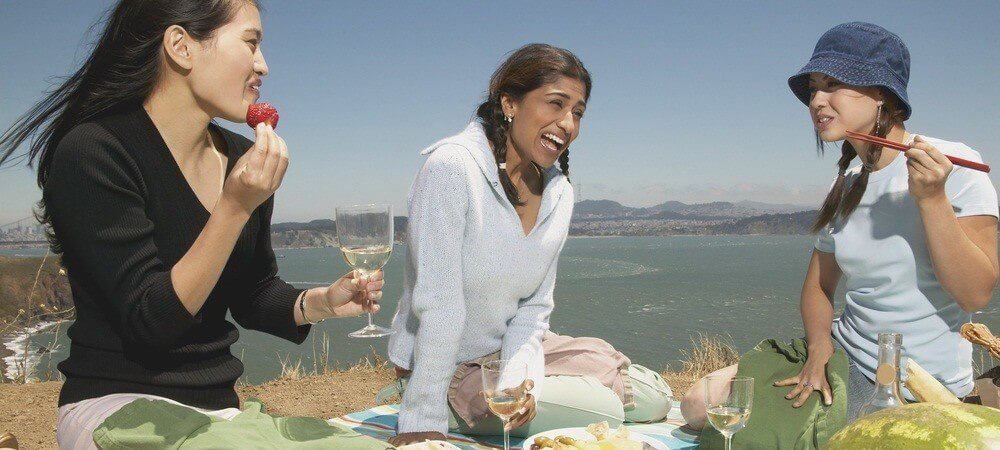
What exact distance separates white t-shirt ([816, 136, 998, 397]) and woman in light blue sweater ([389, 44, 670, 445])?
145 cm

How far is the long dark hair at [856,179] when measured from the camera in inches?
130

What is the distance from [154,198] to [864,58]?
301 centimetres

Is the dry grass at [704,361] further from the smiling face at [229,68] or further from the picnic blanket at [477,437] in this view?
the smiling face at [229,68]

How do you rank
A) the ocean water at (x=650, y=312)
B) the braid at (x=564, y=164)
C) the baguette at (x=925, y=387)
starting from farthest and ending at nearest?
the ocean water at (x=650, y=312) < the braid at (x=564, y=164) < the baguette at (x=925, y=387)

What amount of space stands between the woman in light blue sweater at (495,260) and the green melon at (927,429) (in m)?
2.66

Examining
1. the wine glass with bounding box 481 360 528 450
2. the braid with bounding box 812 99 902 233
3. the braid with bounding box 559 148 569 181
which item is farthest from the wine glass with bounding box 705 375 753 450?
the braid with bounding box 559 148 569 181

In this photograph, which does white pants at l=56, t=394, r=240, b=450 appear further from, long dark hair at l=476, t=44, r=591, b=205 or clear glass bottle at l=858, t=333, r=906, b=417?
long dark hair at l=476, t=44, r=591, b=205

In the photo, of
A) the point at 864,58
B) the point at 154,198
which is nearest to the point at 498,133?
the point at 864,58

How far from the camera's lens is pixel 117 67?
2.62 meters

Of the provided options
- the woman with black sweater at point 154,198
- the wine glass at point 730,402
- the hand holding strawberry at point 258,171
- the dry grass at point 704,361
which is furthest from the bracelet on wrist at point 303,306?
the dry grass at point 704,361

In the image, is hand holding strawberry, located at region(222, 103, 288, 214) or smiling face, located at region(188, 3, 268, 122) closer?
hand holding strawberry, located at region(222, 103, 288, 214)

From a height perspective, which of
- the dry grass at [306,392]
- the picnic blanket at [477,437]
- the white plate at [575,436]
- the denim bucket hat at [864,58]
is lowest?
the dry grass at [306,392]

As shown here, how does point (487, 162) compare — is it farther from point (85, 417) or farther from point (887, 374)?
point (887, 374)

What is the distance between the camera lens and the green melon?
86 cm
